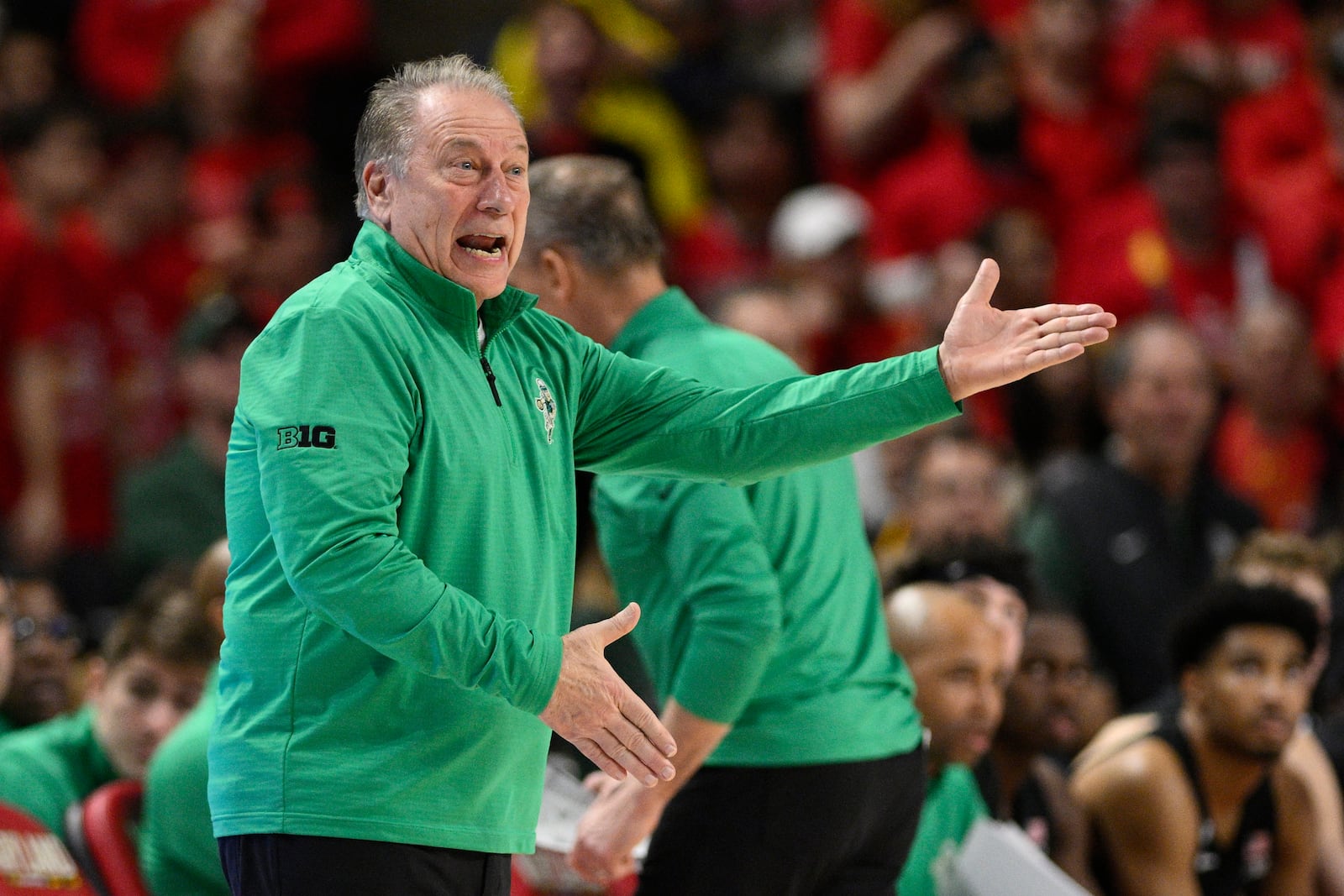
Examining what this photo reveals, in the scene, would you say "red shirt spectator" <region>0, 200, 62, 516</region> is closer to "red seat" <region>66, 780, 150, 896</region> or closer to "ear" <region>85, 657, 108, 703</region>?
"ear" <region>85, 657, 108, 703</region>

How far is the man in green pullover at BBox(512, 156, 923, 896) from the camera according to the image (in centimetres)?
320

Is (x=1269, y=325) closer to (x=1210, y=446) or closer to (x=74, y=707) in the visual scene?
(x=1210, y=446)

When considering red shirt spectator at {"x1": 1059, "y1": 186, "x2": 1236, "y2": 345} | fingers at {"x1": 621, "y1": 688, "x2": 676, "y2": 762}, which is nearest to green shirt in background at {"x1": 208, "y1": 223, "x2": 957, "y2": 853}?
fingers at {"x1": 621, "y1": 688, "x2": 676, "y2": 762}

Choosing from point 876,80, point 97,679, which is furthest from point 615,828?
point 876,80

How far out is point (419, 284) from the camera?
2518 mm

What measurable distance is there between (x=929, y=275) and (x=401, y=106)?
18.2 ft

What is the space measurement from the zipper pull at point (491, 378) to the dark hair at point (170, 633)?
2242mm

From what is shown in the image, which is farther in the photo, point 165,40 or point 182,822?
point 165,40

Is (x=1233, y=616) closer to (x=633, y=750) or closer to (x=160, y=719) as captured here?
(x=160, y=719)

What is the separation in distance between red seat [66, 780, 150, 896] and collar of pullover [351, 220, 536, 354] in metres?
1.88

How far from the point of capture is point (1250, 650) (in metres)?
5.01

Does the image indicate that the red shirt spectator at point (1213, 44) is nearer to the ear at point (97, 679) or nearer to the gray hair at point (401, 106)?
the ear at point (97, 679)

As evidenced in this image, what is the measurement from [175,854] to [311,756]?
5.45 feet

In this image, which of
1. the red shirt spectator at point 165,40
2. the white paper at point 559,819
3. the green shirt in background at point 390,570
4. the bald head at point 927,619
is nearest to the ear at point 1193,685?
the bald head at point 927,619
